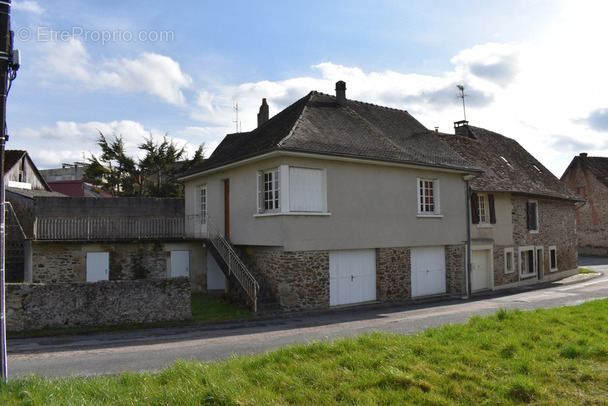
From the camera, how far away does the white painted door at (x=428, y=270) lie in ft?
61.9

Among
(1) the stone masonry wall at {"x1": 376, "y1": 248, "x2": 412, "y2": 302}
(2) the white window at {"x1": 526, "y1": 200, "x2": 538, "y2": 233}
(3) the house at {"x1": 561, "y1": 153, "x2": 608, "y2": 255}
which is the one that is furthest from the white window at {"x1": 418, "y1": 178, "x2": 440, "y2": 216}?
(3) the house at {"x1": 561, "y1": 153, "x2": 608, "y2": 255}

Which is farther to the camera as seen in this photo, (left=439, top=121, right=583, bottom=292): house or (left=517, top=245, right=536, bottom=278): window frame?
(left=517, top=245, right=536, bottom=278): window frame

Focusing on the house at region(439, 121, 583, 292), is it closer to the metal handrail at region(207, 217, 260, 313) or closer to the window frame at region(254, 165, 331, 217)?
the window frame at region(254, 165, 331, 217)

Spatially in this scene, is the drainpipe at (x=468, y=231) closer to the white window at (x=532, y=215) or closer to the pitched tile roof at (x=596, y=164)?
the white window at (x=532, y=215)

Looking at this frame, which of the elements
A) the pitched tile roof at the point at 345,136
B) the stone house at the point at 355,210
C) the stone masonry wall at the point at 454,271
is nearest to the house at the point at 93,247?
the stone house at the point at 355,210

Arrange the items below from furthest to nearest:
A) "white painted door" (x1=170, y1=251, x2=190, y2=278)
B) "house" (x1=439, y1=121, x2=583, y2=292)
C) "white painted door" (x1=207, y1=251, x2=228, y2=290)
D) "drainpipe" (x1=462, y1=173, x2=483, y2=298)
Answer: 1. "house" (x1=439, y1=121, x2=583, y2=292)
2. "drainpipe" (x1=462, y1=173, x2=483, y2=298)
3. "white painted door" (x1=207, y1=251, x2=228, y2=290)
4. "white painted door" (x1=170, y1=251, x2=190, y2=278)

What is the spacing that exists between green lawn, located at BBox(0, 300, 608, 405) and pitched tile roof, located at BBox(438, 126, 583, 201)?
47.7ft

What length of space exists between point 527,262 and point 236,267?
16250 millimetres

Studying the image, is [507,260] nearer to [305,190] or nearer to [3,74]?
[305,190]

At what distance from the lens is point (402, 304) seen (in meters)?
17.7

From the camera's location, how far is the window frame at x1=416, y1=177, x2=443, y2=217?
62.3ft

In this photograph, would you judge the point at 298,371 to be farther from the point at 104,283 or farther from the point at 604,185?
the point at 604,185

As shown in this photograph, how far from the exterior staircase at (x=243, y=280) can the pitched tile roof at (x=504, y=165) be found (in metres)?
10.9

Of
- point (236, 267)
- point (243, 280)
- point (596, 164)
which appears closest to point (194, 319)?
point (243, 280)
